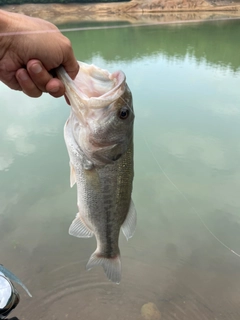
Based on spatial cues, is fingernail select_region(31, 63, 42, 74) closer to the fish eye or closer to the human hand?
the human hand

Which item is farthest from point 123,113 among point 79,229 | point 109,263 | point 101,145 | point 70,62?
point 109,263

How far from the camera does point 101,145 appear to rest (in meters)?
1.37

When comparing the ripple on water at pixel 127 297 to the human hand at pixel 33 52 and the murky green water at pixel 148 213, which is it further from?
the human hand at pixel 33 52

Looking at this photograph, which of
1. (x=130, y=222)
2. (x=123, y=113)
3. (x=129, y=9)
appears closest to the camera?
(x=123, y=113)

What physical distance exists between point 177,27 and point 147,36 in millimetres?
4170

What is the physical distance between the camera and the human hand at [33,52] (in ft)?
3.76

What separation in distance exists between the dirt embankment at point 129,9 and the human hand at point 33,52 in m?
29.1

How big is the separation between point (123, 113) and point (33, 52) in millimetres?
455

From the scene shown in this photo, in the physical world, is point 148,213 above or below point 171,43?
above

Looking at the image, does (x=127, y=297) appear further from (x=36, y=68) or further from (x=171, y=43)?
(x=171, y=43)

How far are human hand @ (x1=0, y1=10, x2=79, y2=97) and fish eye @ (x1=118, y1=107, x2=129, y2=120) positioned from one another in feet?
0.89

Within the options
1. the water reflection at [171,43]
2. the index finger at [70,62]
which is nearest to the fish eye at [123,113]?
the index finger at [70,62]

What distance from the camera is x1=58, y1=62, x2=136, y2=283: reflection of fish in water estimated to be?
1.30 m

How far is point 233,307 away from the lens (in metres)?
2.66
